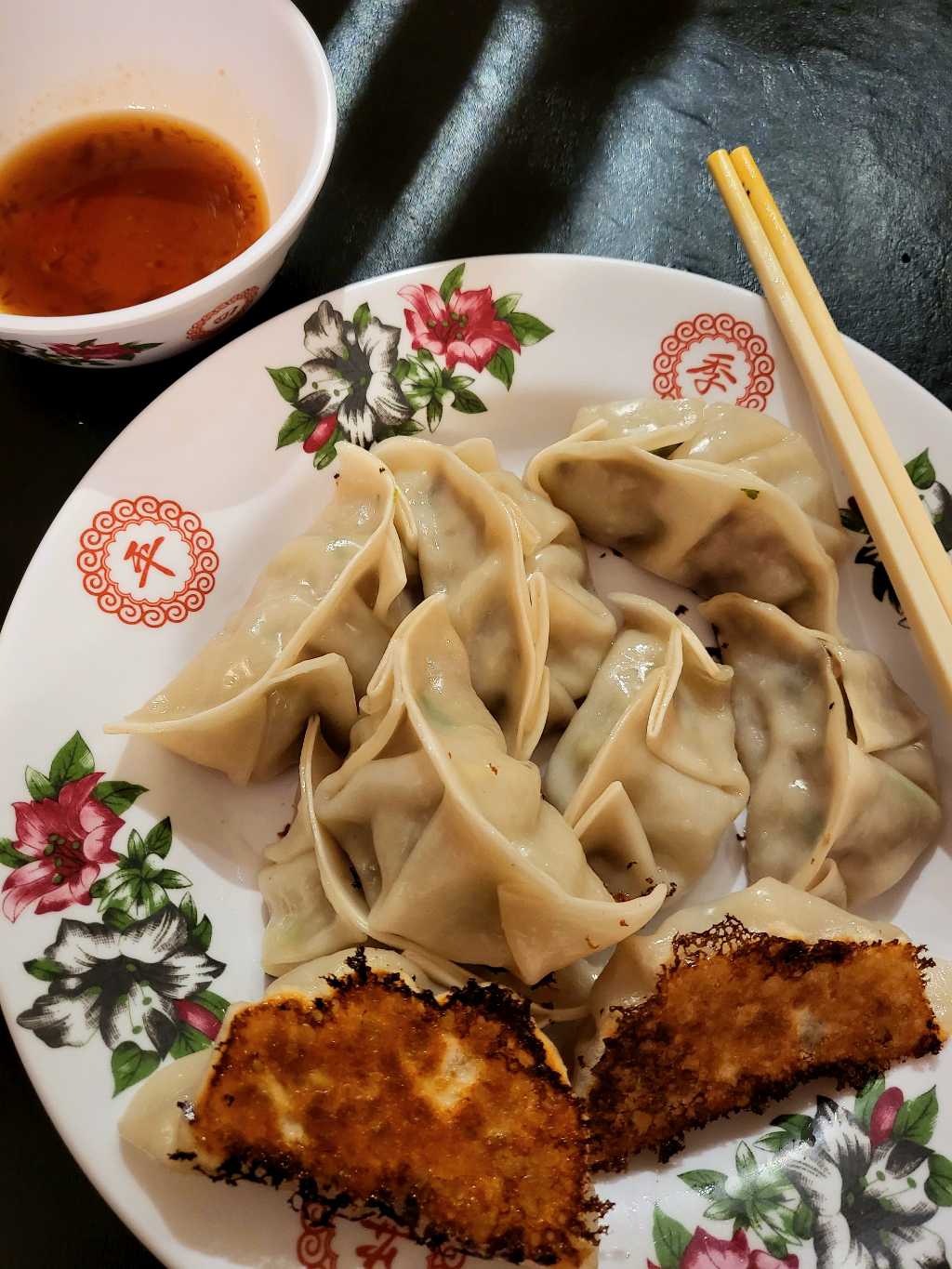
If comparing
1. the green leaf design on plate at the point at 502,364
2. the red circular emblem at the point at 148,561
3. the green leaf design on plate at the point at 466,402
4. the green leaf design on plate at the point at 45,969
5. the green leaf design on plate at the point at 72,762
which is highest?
the green leaf design on plate at the point at 502,364

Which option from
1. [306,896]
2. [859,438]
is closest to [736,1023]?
[306,896]

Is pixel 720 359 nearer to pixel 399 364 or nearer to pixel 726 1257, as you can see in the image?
pixel 399 364

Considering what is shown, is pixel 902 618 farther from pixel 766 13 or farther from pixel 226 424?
pixel 766 13

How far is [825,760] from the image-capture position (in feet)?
6.61

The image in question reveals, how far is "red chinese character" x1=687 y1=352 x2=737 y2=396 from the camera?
85.9 inches

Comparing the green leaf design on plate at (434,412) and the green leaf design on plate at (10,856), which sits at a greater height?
the green leaf design on plate at (434,412)

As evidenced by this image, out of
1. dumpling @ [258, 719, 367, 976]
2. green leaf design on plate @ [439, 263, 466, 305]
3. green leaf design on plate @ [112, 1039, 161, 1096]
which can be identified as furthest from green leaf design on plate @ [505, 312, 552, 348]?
green leaf design on plate @ [112, 1039, 161, 1096]

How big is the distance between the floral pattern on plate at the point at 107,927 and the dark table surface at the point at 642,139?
1190mm

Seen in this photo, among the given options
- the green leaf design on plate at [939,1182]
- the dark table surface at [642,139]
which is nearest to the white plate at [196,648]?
the green leaf design on plate at [939,1182]

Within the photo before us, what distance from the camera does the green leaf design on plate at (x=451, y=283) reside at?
2.14 m

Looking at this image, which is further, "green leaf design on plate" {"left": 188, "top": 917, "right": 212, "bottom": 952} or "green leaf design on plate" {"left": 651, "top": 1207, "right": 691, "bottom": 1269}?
"green leaf design on plate" {"left": 188, "top": 917, "right": 212, "bottom": 952}

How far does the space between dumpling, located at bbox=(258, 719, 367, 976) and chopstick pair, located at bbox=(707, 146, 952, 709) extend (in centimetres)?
131

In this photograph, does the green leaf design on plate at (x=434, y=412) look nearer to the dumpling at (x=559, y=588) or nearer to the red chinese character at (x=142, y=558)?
the dumpling at (x=559, y=588)

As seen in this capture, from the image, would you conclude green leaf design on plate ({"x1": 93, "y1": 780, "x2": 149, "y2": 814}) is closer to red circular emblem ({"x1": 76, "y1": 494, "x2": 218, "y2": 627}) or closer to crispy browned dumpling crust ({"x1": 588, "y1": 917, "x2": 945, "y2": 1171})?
red circular emblem ({"x1": 76, "y1": 494, "x2": 218, "y2": 627})
